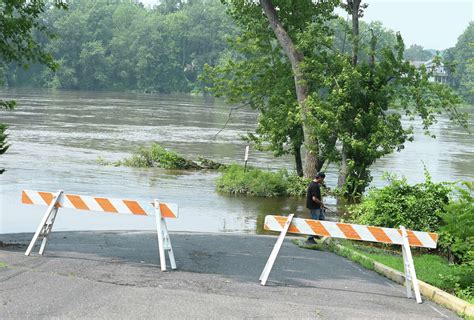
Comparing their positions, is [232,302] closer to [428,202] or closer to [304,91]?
[428,202]

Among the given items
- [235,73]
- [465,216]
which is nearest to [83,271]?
[465,216]

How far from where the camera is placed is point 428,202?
62.8 ft

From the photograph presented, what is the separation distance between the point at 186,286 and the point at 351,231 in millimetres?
2399

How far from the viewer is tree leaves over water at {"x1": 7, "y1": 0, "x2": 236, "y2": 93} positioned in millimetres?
149000

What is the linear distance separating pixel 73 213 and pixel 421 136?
51509 mm

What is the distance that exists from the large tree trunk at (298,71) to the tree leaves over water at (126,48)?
112178 millimetres

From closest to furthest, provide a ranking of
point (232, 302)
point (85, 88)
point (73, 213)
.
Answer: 1. point (232, 302)
2. point (73, 213)
3. point (85, 88)

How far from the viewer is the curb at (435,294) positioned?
10719 millimetres

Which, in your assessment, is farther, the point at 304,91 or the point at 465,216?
the point at 304,91

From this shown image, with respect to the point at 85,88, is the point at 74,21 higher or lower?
higher

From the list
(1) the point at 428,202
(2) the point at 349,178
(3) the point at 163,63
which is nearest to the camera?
(1) the point at 428,202

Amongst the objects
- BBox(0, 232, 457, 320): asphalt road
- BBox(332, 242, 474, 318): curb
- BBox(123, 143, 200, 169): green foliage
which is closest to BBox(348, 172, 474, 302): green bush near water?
BBox(332, 242, 474, 318): curb

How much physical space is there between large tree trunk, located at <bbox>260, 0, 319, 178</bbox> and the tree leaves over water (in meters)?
112

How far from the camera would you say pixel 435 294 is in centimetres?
1171
